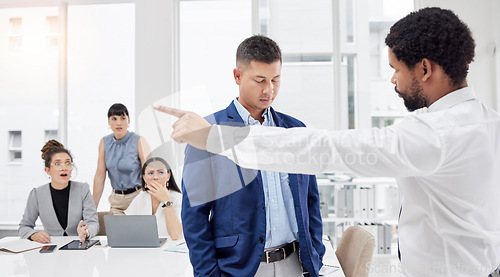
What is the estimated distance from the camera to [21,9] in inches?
190

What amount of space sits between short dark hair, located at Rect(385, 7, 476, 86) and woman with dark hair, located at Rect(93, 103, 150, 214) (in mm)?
3336

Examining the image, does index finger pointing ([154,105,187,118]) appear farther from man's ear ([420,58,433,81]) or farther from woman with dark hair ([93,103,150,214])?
woman with dark hair ([93,103,150,214])

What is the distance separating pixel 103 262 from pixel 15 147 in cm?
346

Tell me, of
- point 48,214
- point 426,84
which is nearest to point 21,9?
point 48,214

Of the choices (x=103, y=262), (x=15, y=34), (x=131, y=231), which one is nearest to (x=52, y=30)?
(x=15, y=34)

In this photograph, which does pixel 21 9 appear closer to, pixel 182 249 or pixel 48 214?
pixel 48 214

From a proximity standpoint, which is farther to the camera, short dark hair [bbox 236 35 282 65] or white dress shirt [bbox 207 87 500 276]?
short dark hair [bbox 236 35 282 65]

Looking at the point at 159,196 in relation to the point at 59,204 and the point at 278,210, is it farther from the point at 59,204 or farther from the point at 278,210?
the point at 278,210

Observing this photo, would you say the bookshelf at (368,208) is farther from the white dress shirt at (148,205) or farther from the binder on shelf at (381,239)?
the white dress shirt at (148,205)

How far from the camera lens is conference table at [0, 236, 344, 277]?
1948mm

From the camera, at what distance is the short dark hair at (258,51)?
5.09 ft

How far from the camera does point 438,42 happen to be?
87 centimetres

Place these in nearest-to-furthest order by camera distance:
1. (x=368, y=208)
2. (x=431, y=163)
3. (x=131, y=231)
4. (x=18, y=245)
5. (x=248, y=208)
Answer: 1. (x=431, y=163)
2. (x=248, y=208)
3. (x=131, y=231)
4. (x=18, y=245)
5. (x=368, y=208)

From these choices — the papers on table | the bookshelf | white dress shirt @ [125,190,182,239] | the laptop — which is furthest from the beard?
the bookshelf
